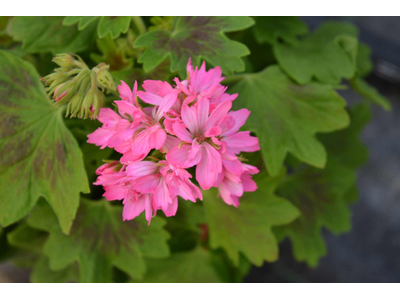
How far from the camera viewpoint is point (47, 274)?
0.85 meters

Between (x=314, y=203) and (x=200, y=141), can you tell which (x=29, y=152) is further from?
(x=314, y=203)

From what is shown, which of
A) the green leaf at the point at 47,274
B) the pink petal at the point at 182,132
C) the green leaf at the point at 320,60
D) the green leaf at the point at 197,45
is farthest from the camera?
the green leaf at the point at 47,274

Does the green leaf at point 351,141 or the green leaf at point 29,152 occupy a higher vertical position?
the green leaf at point 29,152

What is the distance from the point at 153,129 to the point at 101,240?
0.36 metres

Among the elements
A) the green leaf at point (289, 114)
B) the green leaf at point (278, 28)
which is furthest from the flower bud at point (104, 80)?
the green leaf at point (278, 28)

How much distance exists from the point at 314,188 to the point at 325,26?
361 millimetres

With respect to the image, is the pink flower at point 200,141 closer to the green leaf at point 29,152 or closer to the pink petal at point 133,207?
the pink petal at point 133,207

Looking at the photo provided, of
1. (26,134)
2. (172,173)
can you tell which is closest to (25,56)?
(26,134)

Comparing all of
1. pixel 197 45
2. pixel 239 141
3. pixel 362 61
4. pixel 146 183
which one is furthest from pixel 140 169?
pixel 362 61

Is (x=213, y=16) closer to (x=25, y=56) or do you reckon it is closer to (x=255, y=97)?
(x=255, y=97)

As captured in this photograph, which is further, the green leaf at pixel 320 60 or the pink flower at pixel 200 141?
the green leaf at pixel 320 60

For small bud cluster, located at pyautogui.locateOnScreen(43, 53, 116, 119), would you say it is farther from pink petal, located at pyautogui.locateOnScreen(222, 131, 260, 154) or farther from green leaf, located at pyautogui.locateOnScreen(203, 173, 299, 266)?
green leaf, located at pyautogui.locateOnScreen(203, 173, 299, 266)

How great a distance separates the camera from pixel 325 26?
0.84m

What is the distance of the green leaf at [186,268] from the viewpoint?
88 cm
